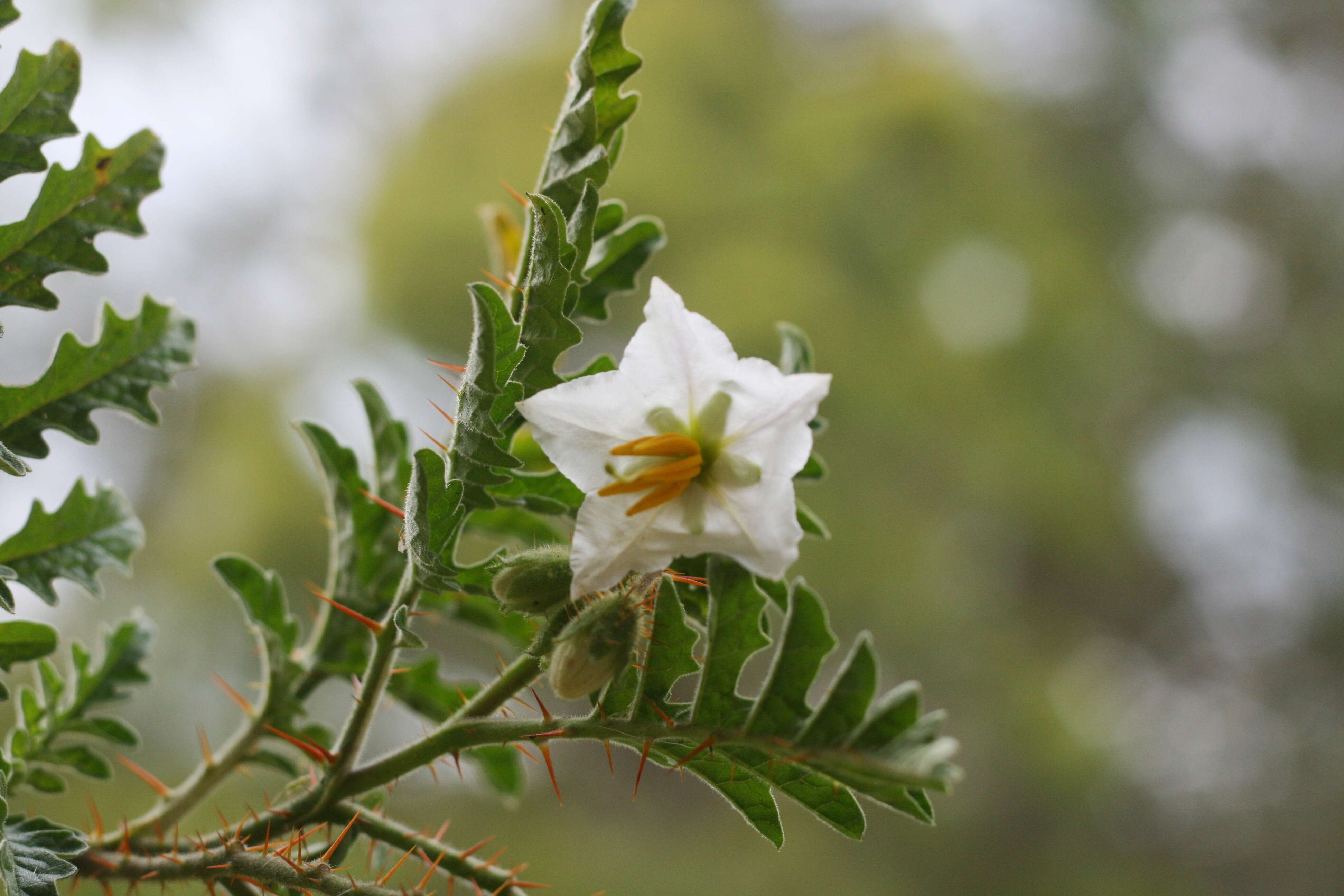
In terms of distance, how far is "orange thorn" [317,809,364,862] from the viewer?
40 centimetres

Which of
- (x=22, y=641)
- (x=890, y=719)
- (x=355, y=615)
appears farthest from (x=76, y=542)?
(x=890, y=719)

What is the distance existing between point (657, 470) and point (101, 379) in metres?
0.27

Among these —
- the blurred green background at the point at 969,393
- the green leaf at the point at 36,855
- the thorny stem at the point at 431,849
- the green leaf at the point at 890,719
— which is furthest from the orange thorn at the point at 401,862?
the blurred green background at the point at 969,393

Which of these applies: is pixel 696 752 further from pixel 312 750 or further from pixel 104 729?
pixel 104 729

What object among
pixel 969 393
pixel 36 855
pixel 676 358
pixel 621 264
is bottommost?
pixel 36 855

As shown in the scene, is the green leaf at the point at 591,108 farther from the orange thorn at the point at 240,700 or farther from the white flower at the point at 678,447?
the orange thorn at the point at 240,700

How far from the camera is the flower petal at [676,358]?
1.16 feet

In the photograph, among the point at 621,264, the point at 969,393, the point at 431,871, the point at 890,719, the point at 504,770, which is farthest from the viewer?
the point at 969,393

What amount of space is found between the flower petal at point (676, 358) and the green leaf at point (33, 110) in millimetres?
235

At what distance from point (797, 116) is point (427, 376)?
89.7 inches

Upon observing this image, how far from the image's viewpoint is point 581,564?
325mm

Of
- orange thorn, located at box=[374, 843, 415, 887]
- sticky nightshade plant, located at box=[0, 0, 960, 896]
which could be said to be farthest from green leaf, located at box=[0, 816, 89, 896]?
orange thorn, located at box=[374, 843, 415, 887]

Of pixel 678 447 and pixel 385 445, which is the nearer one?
pixel 678 447

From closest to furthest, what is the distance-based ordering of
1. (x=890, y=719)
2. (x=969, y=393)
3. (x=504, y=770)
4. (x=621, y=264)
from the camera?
1. (x=890, y=719)
2. (x=621, y=264)
3. (x=504, y=770)
4. (x=969, y=393)
